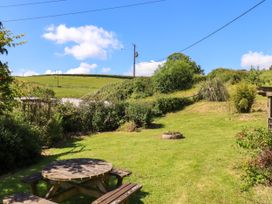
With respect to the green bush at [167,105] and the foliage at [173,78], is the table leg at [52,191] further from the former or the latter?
the foliage at [173,78]

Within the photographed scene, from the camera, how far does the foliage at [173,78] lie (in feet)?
91.4

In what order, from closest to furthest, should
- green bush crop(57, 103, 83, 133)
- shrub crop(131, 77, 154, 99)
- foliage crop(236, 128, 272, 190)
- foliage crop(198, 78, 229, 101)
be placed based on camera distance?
foliage crop(236, 128, 272, 190) → green bush crop(57, 103, 83, 133) → foliage crop(198, 78, 229, 101) → shrub crop(131, 77, 154, 99)

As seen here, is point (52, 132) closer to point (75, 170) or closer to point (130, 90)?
point (75, 170)

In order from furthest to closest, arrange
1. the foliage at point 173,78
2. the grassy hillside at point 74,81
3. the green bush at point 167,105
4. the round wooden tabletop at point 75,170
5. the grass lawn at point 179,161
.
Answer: the grassy hillside at point 74,81 < the foliage at point 173,78 < the green bush at point 167,105 < the grass lawn at point 179,161 < the round wooden tabletop at point 75,170

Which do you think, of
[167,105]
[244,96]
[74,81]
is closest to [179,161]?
[244,96]

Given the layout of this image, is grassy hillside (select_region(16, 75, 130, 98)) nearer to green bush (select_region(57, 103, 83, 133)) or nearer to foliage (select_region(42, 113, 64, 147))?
green bush (select_region(57, 103, 83, 133))

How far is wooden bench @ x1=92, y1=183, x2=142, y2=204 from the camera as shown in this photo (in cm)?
514

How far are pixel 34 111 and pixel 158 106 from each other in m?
9.00

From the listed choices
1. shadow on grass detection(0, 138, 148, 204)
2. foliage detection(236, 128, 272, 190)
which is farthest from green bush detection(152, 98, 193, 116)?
foliage detection(236, 128, 272, 190)

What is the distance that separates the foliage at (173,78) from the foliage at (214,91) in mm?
5279

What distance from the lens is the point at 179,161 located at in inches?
356

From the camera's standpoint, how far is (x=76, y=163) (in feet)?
21.3

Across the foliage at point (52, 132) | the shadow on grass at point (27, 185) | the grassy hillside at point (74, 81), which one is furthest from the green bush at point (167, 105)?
the grassy hillside at point (74, 81)

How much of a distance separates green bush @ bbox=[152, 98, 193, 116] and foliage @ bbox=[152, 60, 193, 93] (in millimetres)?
5728
